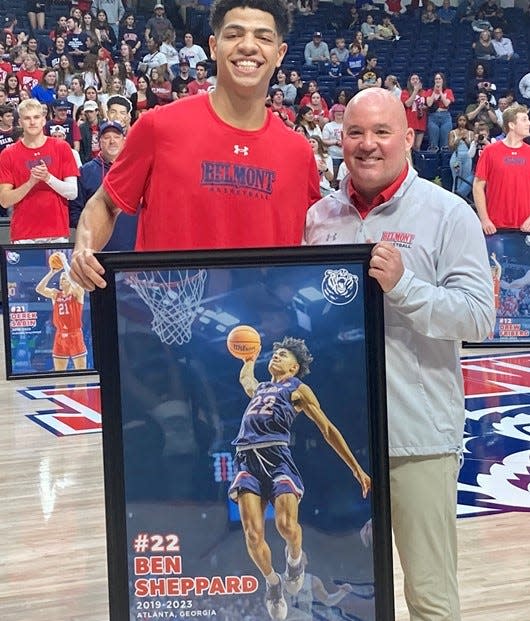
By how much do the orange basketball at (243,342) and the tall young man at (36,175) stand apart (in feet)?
18.8

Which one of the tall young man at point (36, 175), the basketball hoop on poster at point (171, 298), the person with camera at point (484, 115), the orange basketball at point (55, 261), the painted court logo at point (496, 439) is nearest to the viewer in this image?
the basketball hoop on poster at point (171, 298)

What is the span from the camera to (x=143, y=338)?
233cm

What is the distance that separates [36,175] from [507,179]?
377 centimetres

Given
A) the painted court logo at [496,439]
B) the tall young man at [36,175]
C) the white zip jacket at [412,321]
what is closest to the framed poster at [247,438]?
the white zip jacket at [412,321]

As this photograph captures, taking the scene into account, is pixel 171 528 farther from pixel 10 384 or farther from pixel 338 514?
pixel 10 384

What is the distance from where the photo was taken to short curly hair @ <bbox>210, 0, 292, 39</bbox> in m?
2.62

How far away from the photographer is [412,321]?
2396mm

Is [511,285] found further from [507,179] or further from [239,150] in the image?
[239,150]

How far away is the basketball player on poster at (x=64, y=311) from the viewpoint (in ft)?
25.1

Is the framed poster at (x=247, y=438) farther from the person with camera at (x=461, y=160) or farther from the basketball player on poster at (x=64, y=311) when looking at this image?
the person with camera at (x=461, y=160)

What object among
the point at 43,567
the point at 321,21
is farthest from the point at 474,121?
the point at 43,567

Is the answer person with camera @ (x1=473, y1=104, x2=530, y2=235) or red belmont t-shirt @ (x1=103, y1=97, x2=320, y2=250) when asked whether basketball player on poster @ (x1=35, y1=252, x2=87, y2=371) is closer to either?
person with camera @ (x1=473, y1=104, x2=530, y2=235)

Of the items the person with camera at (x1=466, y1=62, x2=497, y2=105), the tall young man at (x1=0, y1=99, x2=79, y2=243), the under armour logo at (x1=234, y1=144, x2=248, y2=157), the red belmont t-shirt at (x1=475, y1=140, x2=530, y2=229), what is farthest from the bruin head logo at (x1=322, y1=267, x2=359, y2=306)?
the person with camera at (x1=466, y1=62, x2=497, y2=105)

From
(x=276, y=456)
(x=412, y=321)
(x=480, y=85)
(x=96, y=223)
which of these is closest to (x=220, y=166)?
(x=96, y=223)
